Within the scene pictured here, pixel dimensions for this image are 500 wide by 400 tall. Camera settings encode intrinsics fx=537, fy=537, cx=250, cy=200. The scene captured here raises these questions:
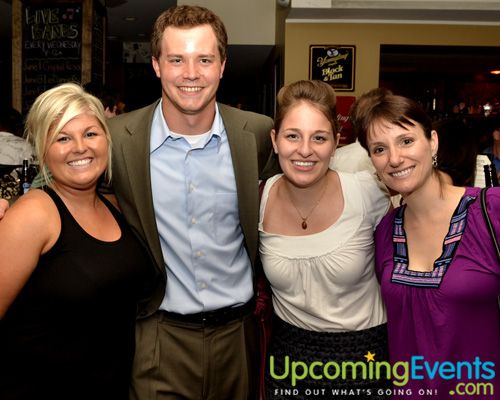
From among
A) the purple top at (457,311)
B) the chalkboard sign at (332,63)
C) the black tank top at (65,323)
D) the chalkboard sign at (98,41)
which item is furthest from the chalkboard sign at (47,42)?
the purple top at (457,311)

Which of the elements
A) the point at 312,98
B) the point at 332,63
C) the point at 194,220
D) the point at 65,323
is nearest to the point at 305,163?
the point at 312,98

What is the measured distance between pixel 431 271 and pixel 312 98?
2.26 ft

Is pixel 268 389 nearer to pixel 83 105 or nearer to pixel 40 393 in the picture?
pixel 40 393

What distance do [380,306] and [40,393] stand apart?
3.73 feet

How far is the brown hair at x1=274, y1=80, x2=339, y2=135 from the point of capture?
1839mm

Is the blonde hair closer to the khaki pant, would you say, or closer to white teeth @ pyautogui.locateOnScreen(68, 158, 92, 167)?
white teeth @ pyautogui.locateOnScreen(68, 158, 92, 167)

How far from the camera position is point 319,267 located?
1777mm

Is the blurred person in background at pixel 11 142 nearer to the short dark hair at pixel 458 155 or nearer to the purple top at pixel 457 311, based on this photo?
the short dark hair at pixel 458 155

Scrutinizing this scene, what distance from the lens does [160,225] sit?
1.91 metres

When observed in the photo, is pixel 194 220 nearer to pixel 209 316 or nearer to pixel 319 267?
pixel 209 316

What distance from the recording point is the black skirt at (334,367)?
177cm

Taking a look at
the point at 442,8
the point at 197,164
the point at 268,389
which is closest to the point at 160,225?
the point at 197,164

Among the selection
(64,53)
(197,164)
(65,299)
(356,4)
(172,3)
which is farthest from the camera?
(172,3)

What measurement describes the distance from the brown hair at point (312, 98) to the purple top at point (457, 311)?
1.71ft
